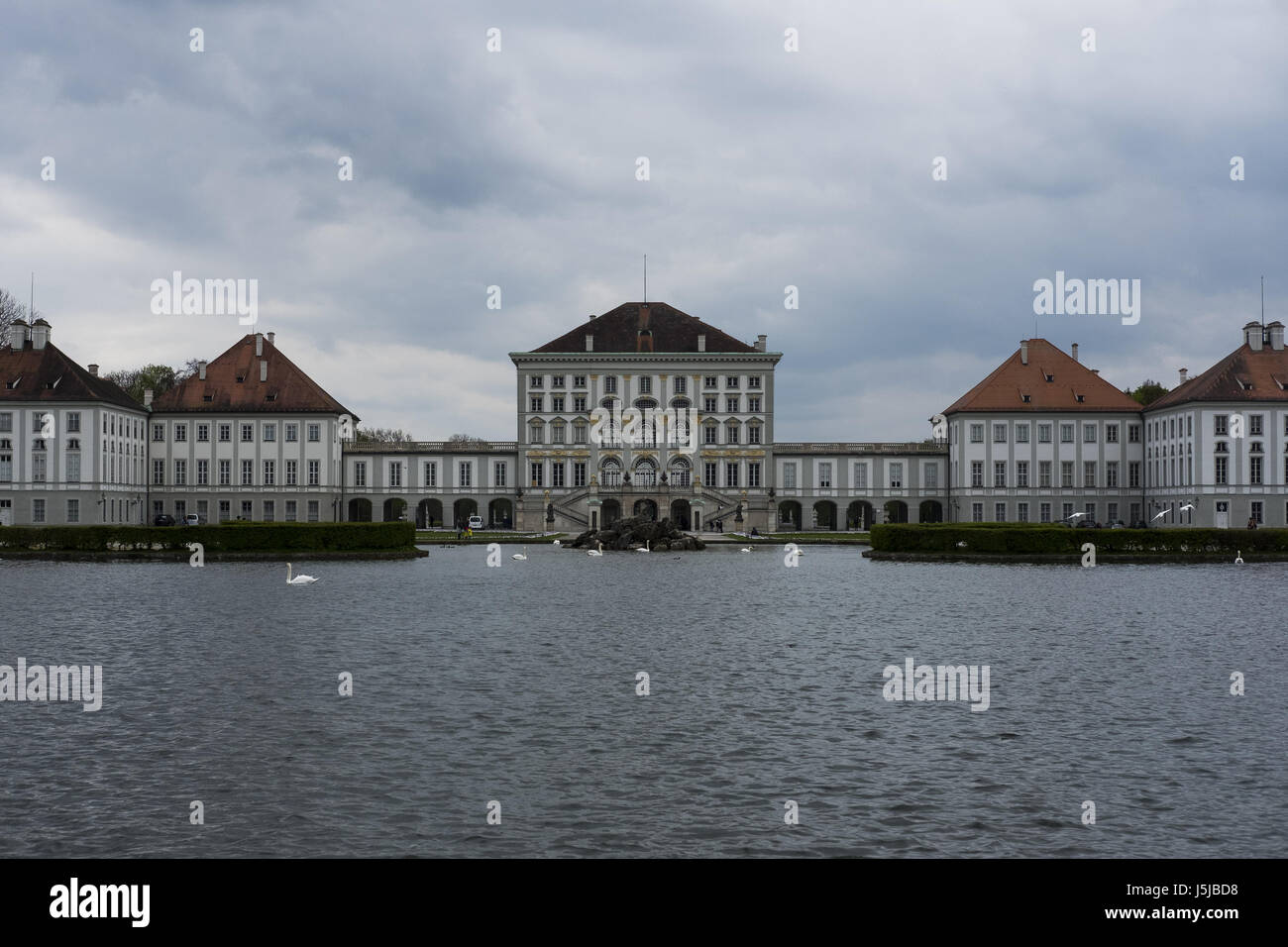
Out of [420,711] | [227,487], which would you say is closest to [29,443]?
[227,487]

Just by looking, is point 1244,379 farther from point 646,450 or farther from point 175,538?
point 175,538

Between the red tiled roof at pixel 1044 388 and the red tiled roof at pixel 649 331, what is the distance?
69.7 feet

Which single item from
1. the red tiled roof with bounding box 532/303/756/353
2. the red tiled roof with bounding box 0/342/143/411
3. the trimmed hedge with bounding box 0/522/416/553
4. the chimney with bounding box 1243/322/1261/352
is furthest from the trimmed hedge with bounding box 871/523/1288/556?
the red tiled roof with bounding box 0/342/143/411

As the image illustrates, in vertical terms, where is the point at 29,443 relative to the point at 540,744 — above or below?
above

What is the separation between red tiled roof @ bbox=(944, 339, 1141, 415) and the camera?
93.0m

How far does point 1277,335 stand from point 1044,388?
1737 centimetres

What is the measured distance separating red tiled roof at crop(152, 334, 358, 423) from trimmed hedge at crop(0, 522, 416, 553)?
38.5 meters

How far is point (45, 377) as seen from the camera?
83.9 metres

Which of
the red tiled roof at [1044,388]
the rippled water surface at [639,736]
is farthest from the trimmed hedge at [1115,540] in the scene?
the red tiled roof at [1044,388]

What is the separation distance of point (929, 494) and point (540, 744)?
88165 mm

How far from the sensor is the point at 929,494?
320ft
